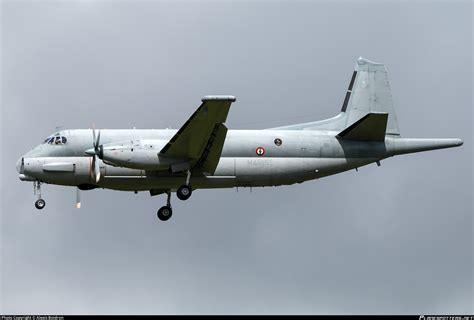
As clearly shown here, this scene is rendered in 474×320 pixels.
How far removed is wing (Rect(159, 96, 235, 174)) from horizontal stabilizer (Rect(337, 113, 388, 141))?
6.43m

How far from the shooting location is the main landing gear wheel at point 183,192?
159ft

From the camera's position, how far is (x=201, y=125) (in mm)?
46594

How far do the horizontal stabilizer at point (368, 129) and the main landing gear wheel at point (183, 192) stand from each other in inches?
299

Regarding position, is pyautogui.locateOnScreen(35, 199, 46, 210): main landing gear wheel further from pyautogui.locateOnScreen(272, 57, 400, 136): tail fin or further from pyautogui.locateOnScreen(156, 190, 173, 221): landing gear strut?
pyautogui.locateOnScreen(272, 57, 400, 136): tail fin

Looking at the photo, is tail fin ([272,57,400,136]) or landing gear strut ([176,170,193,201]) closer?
landing gear strut ([176,170,193,201])

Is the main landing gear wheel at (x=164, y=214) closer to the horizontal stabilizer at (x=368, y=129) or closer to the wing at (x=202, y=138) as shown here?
the wing at (x=202, y=138)

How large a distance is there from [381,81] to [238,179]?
916 centimetres

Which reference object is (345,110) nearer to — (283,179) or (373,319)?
(283,179)

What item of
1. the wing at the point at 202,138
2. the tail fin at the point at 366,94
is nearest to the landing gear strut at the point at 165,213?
the wing at the point at 202,138

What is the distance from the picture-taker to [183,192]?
159ft

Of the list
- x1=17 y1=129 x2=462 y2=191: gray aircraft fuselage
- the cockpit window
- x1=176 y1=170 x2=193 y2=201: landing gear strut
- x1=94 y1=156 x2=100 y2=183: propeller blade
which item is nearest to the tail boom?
x1=17 y1=129 x2=462 y2=191: gray aircraft fuselage

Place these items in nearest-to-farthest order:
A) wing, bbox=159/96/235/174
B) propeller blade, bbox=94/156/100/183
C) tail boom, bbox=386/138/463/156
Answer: wing, bbox=159/96/235/174
propeller blade, bbox=94/156/100/183
tail boom, bbox=386/138/463/156

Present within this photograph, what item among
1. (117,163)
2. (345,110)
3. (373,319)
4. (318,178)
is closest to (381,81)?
(345,110)

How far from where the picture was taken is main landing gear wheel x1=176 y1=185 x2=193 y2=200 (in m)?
48.5
